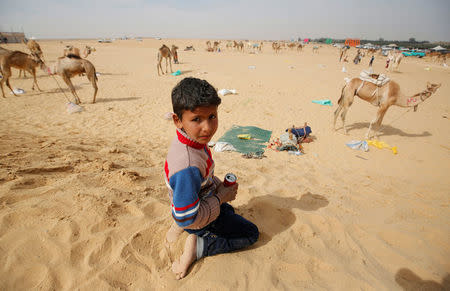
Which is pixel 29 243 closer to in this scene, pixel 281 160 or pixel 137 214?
pixel 137 214

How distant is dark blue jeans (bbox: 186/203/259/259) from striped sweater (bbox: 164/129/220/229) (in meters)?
0.37

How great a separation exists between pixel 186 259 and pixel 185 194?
704mm

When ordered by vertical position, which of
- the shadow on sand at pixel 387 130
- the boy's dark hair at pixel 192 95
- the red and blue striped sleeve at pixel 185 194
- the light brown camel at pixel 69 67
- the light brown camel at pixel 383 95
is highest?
the boy's dark hair at pixel 192 95

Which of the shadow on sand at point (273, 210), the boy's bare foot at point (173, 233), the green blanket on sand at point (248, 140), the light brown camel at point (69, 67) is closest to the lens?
the boy's bare foot at point (173, 233)

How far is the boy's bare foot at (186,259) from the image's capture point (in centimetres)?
169

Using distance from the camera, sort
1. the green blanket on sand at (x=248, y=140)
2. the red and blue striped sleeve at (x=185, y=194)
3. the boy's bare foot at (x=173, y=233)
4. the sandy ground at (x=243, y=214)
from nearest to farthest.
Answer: the red and blue striped sleeve at (x=185, y=194) < the sandy ground at (x=243, y=214) < the boy's bare foot at (x=173, y=233) < the green blanket on sand at (x=248, y=140)

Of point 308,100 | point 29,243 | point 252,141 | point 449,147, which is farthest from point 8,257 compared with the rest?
point 308,100

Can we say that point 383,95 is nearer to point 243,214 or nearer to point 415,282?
point 415,282

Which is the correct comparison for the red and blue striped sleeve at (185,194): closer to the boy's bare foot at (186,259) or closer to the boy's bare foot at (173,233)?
the boy's bare foot at (186,259)

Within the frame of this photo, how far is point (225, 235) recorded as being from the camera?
2.00m

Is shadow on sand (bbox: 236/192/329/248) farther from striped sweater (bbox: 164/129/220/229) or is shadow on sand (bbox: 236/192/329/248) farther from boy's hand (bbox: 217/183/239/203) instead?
striped sweater (bbox: 164/129/220/229)

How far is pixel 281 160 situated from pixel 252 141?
1.19m

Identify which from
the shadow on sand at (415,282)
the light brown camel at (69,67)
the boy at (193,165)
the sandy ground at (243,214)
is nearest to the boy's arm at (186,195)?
the boy at (193,165)

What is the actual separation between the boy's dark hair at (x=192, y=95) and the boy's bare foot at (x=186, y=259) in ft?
3.78
